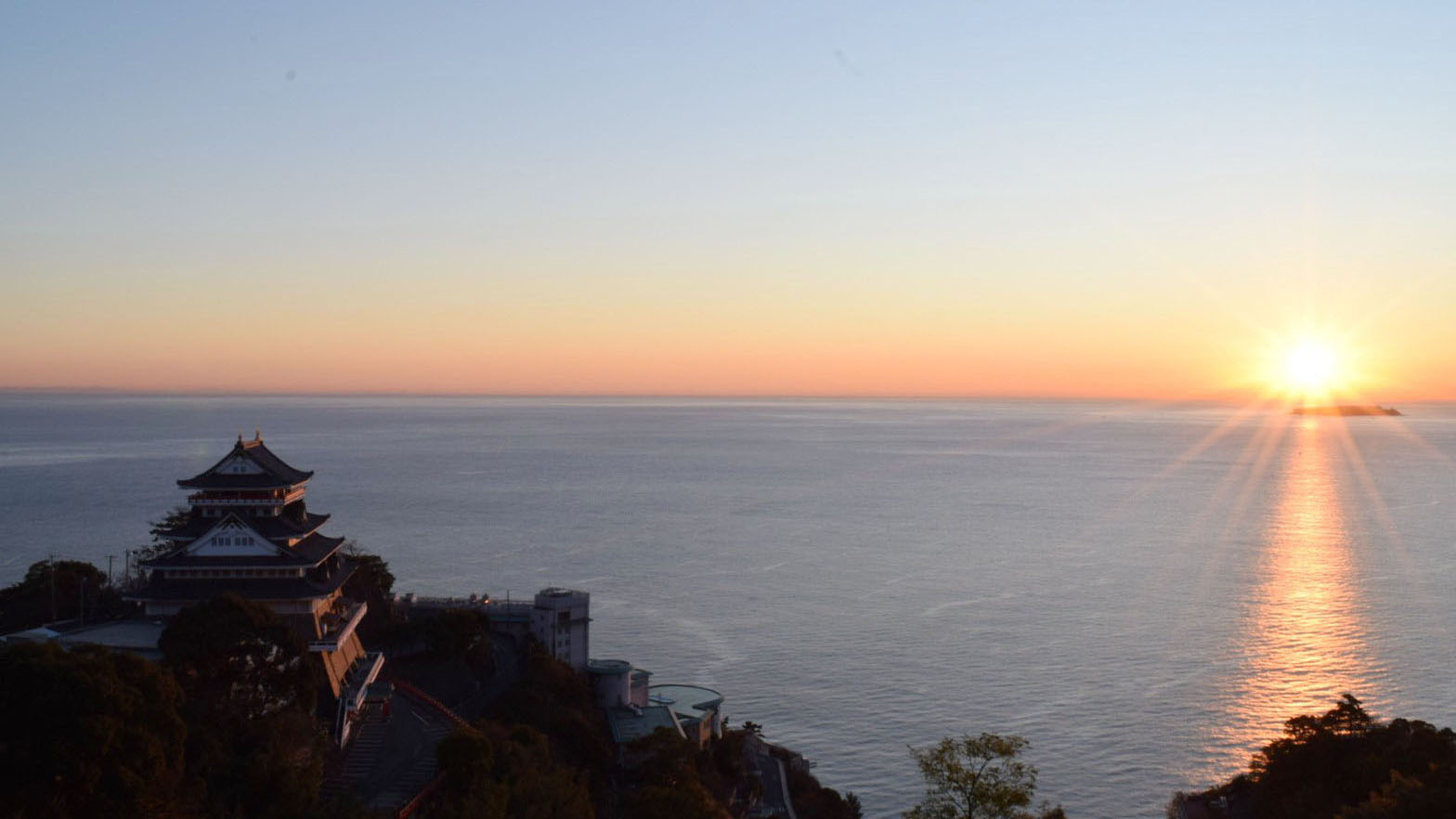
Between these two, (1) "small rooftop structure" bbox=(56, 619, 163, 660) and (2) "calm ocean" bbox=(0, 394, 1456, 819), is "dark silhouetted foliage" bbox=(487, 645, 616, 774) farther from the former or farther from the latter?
(1) "small rooftop structure" bbox=(56, 619, 163, 660)

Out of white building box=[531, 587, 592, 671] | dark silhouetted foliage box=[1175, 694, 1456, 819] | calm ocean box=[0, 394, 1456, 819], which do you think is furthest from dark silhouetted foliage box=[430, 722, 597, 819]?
dark silhouetted foliage box=[1175, 694, 1456, 819]

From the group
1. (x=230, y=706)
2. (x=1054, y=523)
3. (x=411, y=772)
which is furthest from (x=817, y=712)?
(x=1054, y=523)

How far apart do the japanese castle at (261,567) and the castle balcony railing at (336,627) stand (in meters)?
0.04

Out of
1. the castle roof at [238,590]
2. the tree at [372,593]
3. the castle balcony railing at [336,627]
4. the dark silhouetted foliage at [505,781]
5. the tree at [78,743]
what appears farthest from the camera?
the tree at [372,593]

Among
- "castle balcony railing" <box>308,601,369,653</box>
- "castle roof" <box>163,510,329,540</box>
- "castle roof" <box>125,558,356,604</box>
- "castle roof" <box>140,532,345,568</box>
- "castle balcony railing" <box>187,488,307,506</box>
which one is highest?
"castle balcony railing" <box>187,488,307,506</box>

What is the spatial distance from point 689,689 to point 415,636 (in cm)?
1333

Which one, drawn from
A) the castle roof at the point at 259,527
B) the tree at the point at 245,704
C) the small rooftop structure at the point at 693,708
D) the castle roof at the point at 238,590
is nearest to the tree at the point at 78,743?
the tree at the point at 245,704

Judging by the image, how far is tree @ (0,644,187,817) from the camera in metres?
25.5

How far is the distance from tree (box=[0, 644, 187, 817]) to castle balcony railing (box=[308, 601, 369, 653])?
43.5ft

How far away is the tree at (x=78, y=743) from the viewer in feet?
83.7

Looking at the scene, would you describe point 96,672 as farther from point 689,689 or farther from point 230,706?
point 689,689

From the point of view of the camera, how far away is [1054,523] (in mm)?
121875

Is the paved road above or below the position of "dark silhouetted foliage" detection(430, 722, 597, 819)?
below

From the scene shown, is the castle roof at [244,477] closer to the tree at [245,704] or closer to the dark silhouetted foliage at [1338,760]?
the tree at [245,704]
